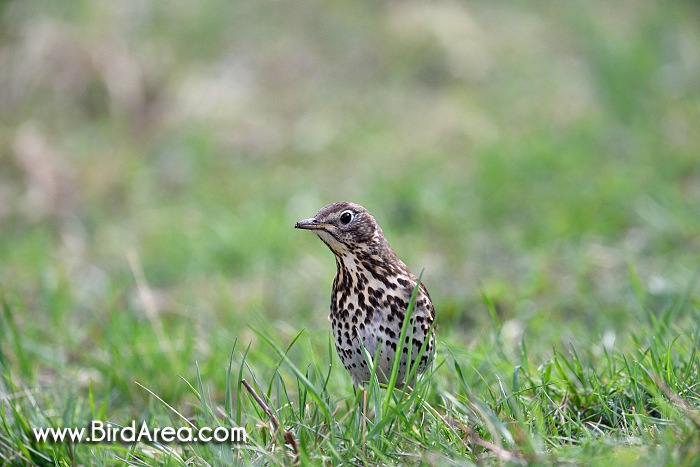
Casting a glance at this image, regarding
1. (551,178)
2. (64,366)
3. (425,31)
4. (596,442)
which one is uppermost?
(425,31)

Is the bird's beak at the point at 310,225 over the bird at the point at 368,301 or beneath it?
over

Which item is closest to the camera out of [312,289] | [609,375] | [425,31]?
[609,375]

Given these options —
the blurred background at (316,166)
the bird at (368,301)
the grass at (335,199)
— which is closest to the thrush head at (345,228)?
the bird at (368,301)

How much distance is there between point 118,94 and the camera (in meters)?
9.72

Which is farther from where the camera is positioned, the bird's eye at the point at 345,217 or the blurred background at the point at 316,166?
the blurred background at the point at 316,166

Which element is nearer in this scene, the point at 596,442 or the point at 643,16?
the point at 596,442

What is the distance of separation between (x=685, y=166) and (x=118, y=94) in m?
6.09

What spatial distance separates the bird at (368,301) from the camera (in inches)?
142

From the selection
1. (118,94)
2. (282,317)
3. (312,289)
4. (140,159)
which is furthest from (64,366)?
(118,94)

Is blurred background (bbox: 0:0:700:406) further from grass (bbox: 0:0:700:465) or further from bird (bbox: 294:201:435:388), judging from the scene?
bird (bbox: 294:201:435:388)

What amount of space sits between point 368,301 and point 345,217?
0.41 metres

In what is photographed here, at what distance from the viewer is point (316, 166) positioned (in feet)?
29.7

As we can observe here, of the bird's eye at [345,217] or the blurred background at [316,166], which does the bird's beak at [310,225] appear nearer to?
the bird's eye at [345,217]

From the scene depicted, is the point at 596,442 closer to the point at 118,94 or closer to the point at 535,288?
the point at 535,288
